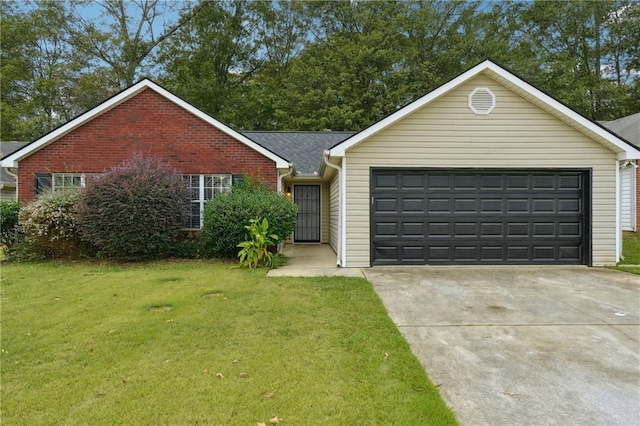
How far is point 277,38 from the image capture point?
2781 cm

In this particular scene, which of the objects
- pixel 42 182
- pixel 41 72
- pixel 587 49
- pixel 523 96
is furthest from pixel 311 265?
pixel 41 72

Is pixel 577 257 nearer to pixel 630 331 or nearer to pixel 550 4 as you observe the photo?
pixel 630 331

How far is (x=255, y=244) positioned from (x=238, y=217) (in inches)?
32.2

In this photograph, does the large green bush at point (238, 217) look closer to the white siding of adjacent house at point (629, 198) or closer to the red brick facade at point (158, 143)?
the red brick facade at point (158, 143)

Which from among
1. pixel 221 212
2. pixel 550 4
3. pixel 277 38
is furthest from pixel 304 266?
pixel 550 4

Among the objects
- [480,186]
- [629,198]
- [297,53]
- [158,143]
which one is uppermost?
[297,53]

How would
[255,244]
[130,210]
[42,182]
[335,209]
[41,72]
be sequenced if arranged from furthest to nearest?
1. [41,72]
2. [335,209]
3. [42,182]
4. [130,210]
5. [255,244]

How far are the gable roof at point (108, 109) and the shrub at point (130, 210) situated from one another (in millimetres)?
2031

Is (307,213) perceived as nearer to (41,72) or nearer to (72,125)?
(72,125)

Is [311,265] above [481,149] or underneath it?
underneath

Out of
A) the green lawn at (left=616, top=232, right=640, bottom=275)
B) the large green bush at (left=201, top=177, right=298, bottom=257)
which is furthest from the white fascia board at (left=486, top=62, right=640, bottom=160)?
the large green bush at (left=201, top=177, right=298, bottom=257)

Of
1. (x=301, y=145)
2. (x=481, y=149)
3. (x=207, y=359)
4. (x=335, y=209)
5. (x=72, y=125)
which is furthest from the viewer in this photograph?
(x=301, y=145)

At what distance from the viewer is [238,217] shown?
8781 mm

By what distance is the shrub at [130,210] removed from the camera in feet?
28.1
